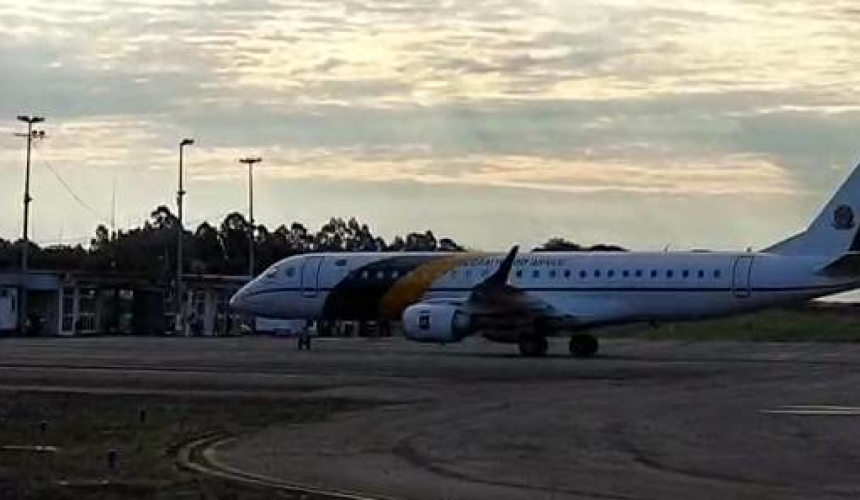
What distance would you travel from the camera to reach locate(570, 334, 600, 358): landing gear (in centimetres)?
5272

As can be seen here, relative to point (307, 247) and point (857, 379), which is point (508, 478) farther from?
point (307, 247)

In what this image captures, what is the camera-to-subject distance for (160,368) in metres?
40.0

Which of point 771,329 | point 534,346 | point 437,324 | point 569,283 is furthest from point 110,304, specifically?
point 437,324

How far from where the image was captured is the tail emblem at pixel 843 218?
49281mm

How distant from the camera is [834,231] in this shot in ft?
162

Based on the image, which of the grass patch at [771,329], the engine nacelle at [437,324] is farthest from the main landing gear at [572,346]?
the grass patch at [771,329]

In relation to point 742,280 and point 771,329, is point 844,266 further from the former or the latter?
point 771,329

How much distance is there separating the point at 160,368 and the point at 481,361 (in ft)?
31.8

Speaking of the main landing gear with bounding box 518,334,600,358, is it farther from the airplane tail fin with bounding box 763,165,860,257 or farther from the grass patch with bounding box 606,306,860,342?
the grass patch with bounding box 606,306,860,342

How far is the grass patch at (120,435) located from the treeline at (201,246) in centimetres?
9464

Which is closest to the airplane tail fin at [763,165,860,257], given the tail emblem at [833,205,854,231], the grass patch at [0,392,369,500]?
the tail emblem at [833,205,854,231]

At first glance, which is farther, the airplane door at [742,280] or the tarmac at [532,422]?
the airplane door at [742,280]

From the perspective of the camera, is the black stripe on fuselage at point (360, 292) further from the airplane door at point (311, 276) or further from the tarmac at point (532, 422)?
the tarmac at point (532, 422)

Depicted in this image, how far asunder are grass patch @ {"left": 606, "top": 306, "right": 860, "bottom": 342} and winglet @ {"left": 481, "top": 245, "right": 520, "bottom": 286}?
1476 cm
